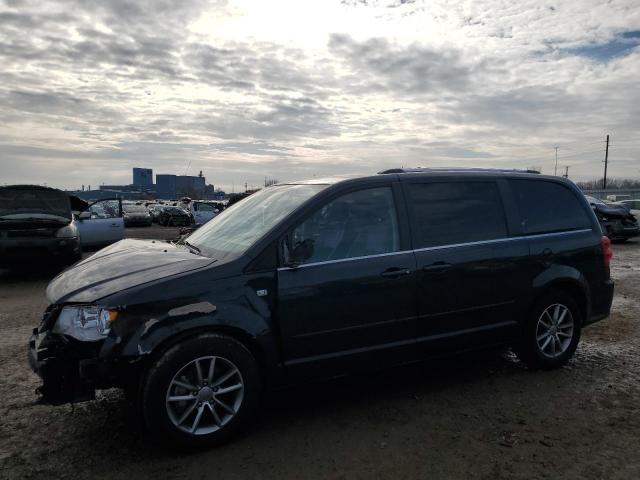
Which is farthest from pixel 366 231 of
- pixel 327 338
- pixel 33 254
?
pixel 33 254

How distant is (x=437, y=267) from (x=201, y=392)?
1.98 m

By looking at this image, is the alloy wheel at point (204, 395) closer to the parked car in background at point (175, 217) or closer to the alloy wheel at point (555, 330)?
the alloy wheel at point (555, 330)

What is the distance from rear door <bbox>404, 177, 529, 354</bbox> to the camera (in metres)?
3.91

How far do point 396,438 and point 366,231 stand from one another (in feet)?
4.82

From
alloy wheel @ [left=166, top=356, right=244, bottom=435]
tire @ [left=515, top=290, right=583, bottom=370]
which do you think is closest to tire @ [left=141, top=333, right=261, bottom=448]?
alloy wheel @ [left=166, top=356, right=244, bottom=435]

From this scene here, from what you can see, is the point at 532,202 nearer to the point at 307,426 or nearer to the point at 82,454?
the point at 307,426

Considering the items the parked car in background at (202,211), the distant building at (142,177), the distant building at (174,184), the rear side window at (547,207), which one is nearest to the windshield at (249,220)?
the rear side window at (547,207)

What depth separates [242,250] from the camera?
3.46 metres

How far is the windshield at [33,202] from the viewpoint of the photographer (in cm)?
988

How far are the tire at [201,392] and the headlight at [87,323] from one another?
0.38 meters

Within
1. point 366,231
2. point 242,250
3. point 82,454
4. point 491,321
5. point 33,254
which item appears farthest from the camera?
point 33,254

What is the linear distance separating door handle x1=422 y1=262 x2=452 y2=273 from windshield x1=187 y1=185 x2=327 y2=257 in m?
1.01

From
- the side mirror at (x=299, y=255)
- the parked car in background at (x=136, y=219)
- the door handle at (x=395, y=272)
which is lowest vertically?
the parked car in background at (x=136, y=219)

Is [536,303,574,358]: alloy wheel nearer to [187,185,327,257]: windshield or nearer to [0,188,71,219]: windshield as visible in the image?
[187,185,327,257]: windshield
